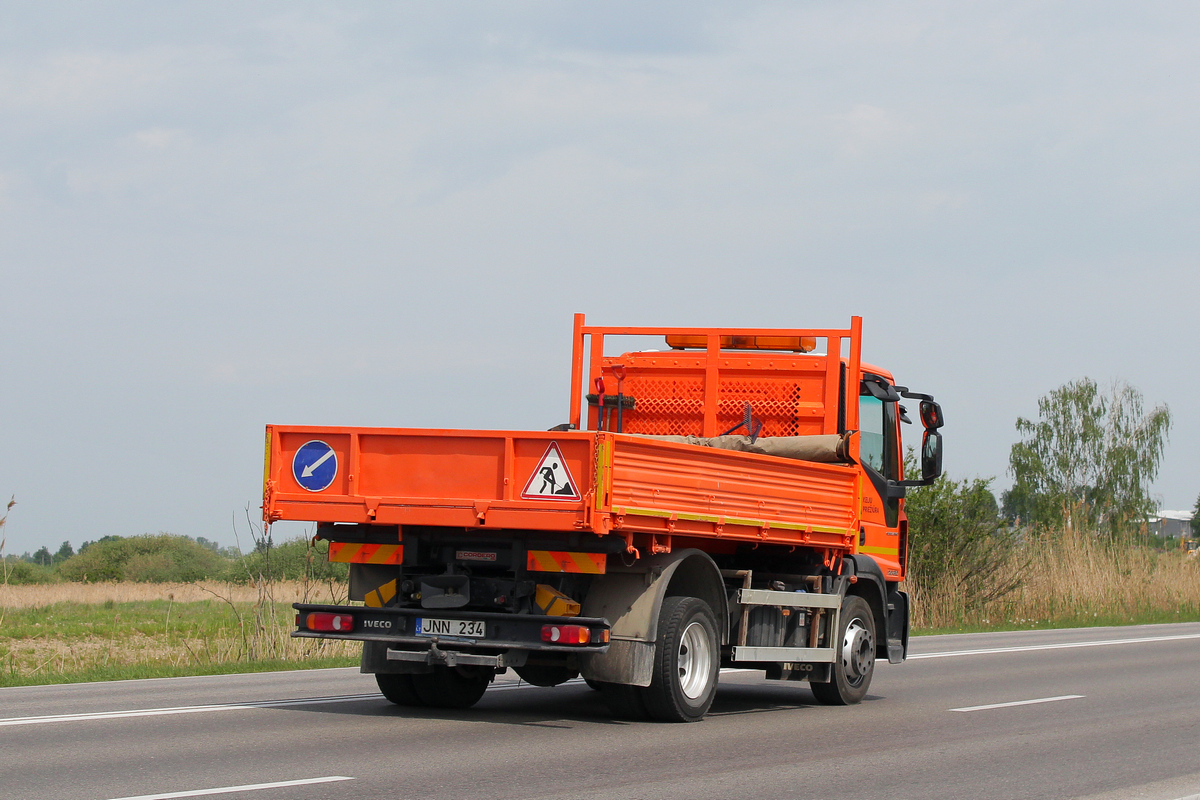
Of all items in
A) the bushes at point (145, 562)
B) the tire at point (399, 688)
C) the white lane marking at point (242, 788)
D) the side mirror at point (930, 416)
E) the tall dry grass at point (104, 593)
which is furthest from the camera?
the bushes at point (145, 562)

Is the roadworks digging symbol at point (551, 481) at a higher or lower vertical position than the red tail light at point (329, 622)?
higher

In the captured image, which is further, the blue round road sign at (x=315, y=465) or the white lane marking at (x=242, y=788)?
the blue round road sign at (x=315, y=465)

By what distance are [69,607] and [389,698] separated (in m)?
33.7

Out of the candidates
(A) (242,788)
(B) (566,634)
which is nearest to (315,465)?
(B) (566,634)

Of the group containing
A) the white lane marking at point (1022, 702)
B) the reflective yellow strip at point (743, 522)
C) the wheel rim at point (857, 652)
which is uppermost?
the reflective yellow strip at point (743, 522)

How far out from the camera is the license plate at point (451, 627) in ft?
32.0

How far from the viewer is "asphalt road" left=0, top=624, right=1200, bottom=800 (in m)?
7.40

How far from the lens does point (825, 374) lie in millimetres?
12625

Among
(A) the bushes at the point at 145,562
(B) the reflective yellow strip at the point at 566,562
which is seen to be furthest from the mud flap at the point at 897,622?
(A) the bushes at the point at 145,562

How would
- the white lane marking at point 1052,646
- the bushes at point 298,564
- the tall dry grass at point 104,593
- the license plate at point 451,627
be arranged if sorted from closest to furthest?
the license plate at point 451,627 < the bushes at point 298,564 < the white lane marking at point 1052,646 < the tall dry grass at point 104,593

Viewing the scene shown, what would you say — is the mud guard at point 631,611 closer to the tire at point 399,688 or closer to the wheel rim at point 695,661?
the wheel rim at point 695,661

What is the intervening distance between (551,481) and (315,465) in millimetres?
1781

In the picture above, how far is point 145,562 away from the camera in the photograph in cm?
5809

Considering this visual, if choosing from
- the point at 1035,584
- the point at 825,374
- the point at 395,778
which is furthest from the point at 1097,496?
the point at 395,778
